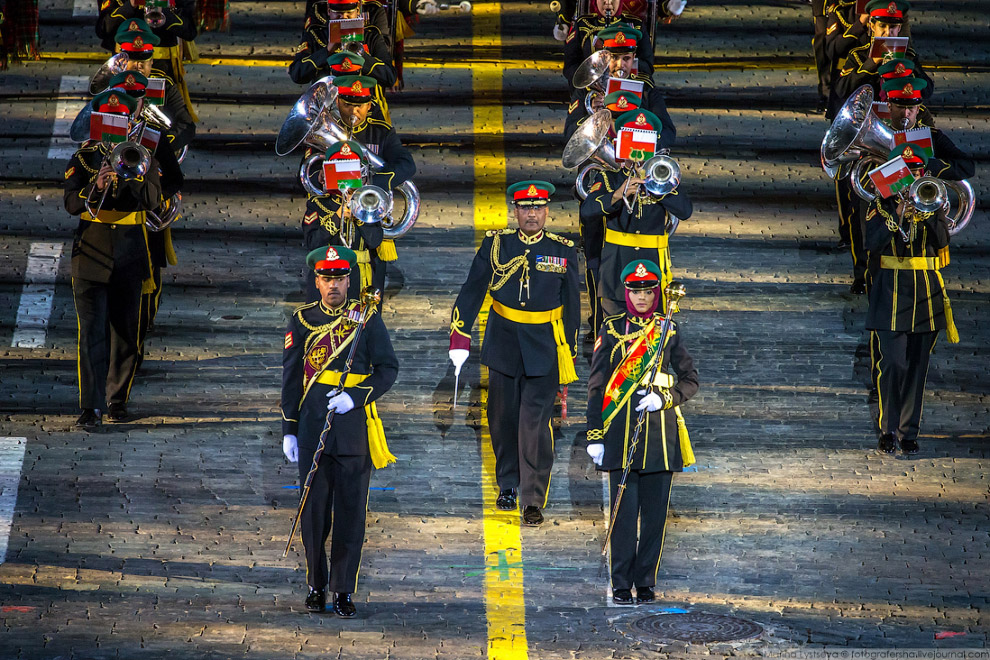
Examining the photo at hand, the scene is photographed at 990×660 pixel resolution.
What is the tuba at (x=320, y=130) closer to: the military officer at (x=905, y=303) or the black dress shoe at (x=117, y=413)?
the black dress shoe at (x=117, y=413)

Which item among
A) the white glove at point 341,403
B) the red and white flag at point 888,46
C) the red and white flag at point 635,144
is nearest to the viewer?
the white glove at point 341,403

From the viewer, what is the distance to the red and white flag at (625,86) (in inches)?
600

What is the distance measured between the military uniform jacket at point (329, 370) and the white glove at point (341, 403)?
0.20 feet

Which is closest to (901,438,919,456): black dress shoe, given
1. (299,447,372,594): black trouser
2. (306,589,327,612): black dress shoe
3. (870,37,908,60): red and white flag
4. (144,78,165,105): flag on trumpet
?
(870,37,908,60): red and white flag

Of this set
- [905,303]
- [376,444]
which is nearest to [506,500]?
[376,444]

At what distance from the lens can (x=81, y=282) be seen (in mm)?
14383

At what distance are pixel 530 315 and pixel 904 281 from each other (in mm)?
3030

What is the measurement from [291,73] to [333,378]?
19.9 ft

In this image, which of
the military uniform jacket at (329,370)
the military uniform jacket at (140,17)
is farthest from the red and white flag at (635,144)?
the military uniform jacket at (140,17)

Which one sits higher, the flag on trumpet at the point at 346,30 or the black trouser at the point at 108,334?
the flag on trumpet at the point at 346,30

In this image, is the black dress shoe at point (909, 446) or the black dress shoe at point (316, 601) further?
the black dress shoe at point (909, 446)

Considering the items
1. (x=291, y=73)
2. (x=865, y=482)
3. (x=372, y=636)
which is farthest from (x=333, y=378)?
(x=291, y=73)

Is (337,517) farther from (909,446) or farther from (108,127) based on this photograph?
(909,446)

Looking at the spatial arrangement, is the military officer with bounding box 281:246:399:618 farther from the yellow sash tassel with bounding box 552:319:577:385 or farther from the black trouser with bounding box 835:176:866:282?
the black trouser with bounding box 835:176:866:282
